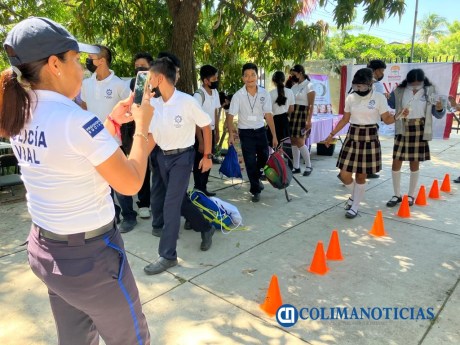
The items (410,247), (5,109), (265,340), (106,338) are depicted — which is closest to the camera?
(5,109)

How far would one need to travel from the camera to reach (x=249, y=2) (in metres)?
6.87

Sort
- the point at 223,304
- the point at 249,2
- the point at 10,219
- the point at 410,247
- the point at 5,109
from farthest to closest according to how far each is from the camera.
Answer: the point at 249,2
the point at 10,219
the point at 410,247
the point at 223,304
the point at 5,109

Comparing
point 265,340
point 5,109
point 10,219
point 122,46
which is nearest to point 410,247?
point 265,340

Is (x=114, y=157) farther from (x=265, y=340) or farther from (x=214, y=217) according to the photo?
(x=214, y=217)

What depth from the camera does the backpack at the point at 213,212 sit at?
4.23 meters

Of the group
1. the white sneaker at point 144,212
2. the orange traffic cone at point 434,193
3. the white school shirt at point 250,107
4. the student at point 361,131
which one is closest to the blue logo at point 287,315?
the student at point 361,131

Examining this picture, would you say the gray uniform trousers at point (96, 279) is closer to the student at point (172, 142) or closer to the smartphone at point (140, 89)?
the smartphone at point (140, 89)

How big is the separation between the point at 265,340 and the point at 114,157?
1.79 m

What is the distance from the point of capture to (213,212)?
4.27 m

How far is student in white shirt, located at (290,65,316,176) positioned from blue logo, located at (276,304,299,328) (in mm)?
4009

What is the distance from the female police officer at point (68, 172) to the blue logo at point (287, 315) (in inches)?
55.2

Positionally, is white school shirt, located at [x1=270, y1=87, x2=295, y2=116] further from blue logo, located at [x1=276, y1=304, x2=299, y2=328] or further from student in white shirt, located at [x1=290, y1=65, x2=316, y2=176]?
blue logo, located at [x1=276, y1=304, x2=299, y2=328]

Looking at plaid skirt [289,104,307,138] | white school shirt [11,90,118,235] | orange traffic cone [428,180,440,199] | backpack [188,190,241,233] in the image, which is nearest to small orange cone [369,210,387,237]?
backpack [188,190,241,233]

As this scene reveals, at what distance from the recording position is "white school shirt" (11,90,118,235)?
1.29m
